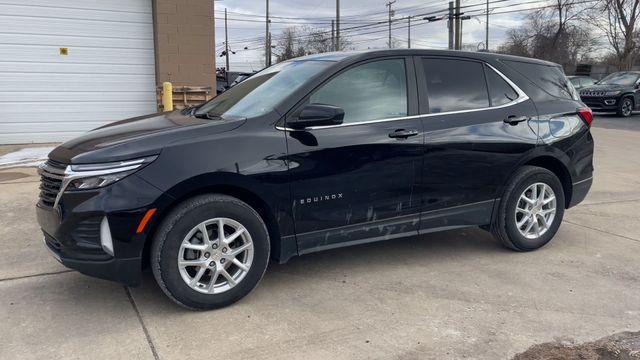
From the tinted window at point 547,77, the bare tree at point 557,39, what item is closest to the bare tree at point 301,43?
the bare tree at point 557,39

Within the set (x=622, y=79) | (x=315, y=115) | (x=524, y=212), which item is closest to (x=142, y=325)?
(x=315, y=115)

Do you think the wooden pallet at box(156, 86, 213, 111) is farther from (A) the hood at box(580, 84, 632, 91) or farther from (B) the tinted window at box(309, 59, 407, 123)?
(A) the hood at box(580, 84, 632, 91)

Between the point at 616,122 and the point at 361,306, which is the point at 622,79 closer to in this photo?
the point at 616,122

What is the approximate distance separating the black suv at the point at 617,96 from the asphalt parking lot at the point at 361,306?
56.0 feet

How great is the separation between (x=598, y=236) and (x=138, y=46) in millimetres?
9953

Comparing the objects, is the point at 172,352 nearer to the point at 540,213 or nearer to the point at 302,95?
the point at 302,95

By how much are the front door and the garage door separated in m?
9.04

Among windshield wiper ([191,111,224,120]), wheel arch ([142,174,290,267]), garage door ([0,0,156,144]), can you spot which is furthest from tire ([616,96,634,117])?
wheel arch ([142,174,290,267])

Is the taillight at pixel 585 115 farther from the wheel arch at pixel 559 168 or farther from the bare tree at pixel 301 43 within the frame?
the bare tree at pixel 301 43

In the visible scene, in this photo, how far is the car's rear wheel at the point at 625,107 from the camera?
66.1 feet

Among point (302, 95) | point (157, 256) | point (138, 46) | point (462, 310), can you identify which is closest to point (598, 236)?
point (462, 310)

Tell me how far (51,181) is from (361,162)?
7.02ft

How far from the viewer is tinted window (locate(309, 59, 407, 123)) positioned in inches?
162

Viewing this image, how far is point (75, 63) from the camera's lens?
11.5 meters
